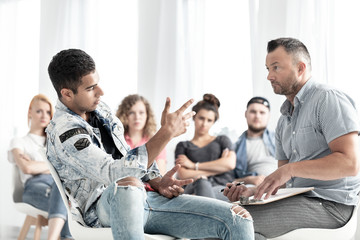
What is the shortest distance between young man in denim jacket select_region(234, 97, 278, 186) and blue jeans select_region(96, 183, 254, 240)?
1.61m

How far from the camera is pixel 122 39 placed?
4.65 m

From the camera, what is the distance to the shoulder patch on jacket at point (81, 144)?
5.02 feet

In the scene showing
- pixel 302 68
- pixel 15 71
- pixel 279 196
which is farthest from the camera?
pixel 15 71

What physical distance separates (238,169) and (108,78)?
183 cm

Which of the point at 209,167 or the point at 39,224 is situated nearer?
the point at 209,167

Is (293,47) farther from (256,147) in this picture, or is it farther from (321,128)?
(256,147)

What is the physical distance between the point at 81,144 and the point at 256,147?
2.03 metres

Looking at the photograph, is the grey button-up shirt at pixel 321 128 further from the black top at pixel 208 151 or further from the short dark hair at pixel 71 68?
the black top at pixel 208 151

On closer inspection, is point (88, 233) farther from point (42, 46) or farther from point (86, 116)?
point (42, 46)

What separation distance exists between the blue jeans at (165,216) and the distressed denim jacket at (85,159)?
0.06 meters

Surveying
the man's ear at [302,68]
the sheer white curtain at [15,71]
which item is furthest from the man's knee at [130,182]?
the sheer white curtain at [15,71]

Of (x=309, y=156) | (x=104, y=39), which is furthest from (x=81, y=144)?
(x=104, y=39)

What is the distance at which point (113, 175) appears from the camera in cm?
149

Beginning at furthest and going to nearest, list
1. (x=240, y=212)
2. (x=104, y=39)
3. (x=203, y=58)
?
(x=104, y=39), (x=203, y=58), (x=240, y=212)
